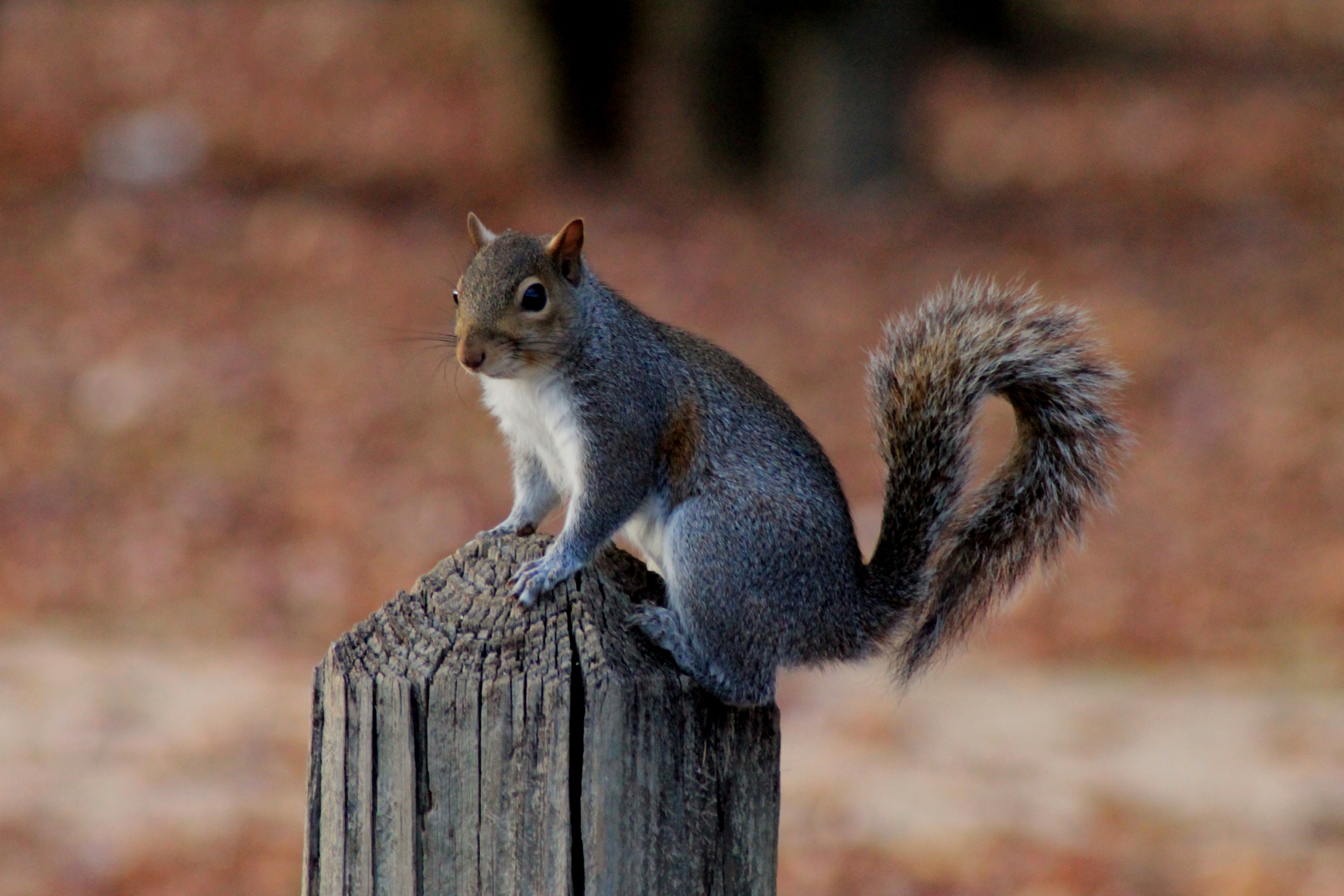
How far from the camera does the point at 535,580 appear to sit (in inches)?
60.7

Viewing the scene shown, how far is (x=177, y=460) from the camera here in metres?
6.39

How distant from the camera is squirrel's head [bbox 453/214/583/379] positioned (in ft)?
6.86

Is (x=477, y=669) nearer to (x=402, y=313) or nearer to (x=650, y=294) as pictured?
(x=402, y=313)

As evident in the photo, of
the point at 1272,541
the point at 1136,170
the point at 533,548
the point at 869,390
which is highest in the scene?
the point at 1136,170

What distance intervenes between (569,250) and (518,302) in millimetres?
117

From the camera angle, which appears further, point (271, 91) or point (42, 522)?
point (271, 91)

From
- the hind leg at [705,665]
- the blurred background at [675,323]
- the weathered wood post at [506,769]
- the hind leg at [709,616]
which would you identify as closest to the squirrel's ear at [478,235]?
the blurred background at [675,323]

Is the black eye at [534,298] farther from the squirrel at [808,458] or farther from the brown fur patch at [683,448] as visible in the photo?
the brown fur patch at [683,448]

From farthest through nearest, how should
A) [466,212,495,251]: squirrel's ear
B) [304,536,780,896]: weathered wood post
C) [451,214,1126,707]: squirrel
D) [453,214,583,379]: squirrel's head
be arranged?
[466,212,495,251]: squirrel's ear, [453,214,583,379]: squirrel's head, [451,214,1126,707]: squirrel, [304,536,780,896]: weathered wood post

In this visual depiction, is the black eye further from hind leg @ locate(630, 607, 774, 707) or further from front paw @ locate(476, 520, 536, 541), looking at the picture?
hind leg @ locate(630, 607, 774, 707)

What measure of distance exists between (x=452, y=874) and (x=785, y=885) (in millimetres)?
2814

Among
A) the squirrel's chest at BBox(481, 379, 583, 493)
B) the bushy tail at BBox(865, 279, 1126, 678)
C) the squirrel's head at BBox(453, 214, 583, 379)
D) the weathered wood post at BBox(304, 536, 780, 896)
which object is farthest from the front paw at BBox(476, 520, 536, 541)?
the weathered wood post at BBox(304, 536, 780, 896)

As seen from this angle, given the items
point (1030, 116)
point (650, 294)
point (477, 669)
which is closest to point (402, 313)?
point (650, 294)

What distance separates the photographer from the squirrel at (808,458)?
1.99 m
